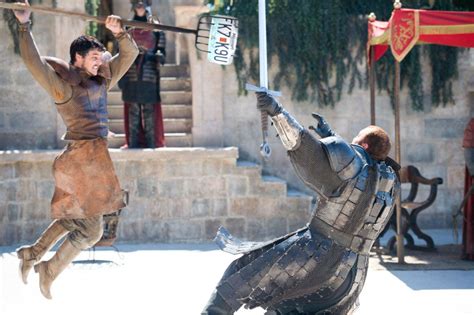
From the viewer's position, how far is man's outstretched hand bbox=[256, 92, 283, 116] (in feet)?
18.5

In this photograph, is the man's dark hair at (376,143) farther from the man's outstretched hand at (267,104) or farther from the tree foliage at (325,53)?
the tree foliage at (325,53)

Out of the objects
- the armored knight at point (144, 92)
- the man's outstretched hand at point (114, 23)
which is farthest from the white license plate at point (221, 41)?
the armored knight at point (144, 92)

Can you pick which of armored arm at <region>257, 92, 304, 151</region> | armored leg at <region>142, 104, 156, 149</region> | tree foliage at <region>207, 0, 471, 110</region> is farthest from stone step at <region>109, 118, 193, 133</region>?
armored arm at <region>257, 92, 304, 151</region>

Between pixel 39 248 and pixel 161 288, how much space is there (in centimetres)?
216

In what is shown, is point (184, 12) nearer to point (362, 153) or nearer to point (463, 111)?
point (463, 111)

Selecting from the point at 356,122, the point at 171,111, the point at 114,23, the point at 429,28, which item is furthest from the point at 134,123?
the point at 114,23

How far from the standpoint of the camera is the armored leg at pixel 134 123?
1132 centimetres

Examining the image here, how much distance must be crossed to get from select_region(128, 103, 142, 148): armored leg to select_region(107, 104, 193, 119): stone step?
0.79 m

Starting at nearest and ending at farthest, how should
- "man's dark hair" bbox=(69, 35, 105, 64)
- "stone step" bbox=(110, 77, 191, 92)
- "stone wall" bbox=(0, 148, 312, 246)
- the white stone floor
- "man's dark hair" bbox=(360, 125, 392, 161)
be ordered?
"man's dark hair" bbox=(360, 125, 392, 161), "man's dark hair" bbox=(69, 35, 105, 64), the white stone floor, "stone wall" bbox=(0, 148, 312, 246), "stone step" bbox=(110, 77, 191, 92)

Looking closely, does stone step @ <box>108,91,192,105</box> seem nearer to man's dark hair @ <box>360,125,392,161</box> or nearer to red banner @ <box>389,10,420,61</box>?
red banner @ <box>389,10,420,61</box>

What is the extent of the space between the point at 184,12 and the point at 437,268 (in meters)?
4.41

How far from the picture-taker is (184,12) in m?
11.7

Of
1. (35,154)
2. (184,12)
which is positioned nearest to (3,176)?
(35,154)

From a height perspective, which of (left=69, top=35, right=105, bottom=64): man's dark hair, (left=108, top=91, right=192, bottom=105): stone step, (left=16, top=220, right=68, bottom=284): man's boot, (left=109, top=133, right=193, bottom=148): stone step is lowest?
(left=16, top=220, right=68, bottom=284): man's boot
